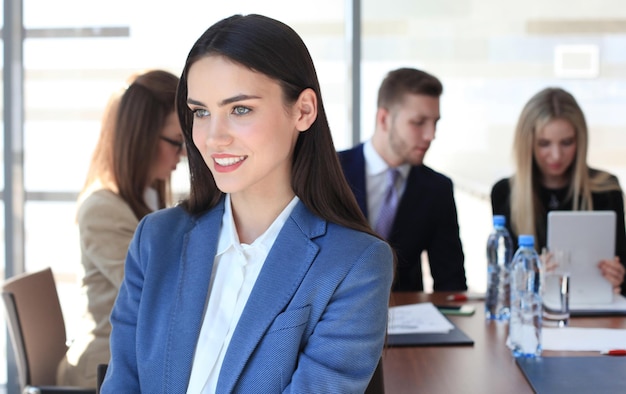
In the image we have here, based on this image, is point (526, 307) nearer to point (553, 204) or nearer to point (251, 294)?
A: point (251, 294)

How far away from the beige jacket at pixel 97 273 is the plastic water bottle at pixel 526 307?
50.6 inches

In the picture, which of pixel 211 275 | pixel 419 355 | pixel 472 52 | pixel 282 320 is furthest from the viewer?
pixel 472 52

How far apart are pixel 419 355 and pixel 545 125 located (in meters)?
1.68

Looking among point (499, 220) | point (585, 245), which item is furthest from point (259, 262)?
point (585, 245)

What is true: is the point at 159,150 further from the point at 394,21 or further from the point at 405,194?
the point at 394,21

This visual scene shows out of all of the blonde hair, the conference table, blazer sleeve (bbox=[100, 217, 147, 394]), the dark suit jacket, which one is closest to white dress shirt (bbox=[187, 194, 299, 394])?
blazer sleeve (bbox=[100, 217, 147, 394])

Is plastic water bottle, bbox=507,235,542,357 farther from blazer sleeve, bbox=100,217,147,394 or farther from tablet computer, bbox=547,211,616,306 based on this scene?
blazer sleeve, bbox=100,217,147,394

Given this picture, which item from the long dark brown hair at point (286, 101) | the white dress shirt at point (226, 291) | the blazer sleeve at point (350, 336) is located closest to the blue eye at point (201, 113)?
the long dark brown hair at point (286, 101)

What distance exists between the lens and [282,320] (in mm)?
1748

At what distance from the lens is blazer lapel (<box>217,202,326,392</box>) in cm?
174

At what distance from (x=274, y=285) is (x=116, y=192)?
1.44 m

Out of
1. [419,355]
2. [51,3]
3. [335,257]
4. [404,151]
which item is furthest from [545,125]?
[51,3]

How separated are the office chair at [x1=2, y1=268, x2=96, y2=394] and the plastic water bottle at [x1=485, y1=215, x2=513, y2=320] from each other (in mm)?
1354

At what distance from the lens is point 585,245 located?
3.09m
